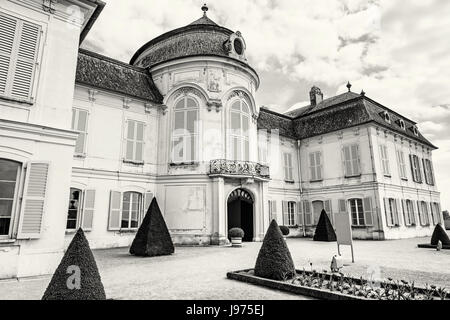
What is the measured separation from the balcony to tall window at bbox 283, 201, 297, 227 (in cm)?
563

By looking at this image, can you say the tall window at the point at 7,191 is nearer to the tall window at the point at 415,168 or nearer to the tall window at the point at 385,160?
the tall window at the point at 385,160

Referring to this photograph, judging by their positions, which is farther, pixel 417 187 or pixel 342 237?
pixel 417 187

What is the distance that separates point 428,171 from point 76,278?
2839 centimetres

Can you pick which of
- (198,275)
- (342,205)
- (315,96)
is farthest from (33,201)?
(315,96)

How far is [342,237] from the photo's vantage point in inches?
370

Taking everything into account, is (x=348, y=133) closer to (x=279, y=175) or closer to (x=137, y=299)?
(x=279, y=175)

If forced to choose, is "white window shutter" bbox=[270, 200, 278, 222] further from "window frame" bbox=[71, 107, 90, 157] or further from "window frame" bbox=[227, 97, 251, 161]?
"window frame" bbox=[71, 107, 90, 157]

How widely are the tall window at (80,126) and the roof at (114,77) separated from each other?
1.42 meters

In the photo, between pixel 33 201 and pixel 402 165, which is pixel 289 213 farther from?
pixel 33 201

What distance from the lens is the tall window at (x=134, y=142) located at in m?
14.6

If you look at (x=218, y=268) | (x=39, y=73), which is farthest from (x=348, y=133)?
(x=39, y=73)

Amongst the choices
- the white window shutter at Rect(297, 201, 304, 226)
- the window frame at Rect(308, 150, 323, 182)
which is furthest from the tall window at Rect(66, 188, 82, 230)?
the window frame at Rect(308, 150, 323, 182)

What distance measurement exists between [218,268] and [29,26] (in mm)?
8619

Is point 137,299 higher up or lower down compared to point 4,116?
lower down
